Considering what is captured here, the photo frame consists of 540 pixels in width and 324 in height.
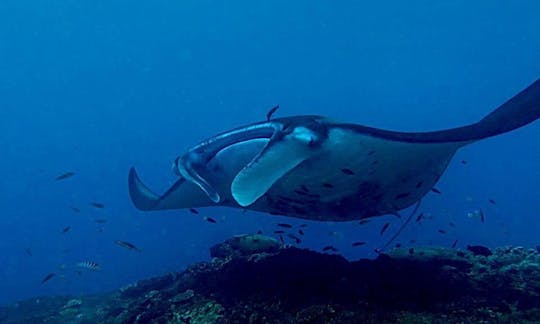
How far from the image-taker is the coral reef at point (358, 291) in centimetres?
393

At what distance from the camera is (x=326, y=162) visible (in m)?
4.35

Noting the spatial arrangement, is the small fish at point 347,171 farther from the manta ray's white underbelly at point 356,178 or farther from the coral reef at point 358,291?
the coral reef at point 358,291

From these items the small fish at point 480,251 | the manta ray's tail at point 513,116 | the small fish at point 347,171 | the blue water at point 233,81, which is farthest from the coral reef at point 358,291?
the blue water at point 233,81

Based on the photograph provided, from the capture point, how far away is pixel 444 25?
7312 cm

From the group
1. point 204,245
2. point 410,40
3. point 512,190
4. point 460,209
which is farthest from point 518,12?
point 204,245

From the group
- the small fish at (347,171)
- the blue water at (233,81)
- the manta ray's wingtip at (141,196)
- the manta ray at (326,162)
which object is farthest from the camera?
the blue water at (233,81)

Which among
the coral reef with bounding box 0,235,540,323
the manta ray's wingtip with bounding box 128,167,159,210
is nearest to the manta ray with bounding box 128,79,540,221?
the coral reef with bounding box 0,235,540,323

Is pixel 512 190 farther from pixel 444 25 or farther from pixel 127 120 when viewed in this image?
pixel 127 120

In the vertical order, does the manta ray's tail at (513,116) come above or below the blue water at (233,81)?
below

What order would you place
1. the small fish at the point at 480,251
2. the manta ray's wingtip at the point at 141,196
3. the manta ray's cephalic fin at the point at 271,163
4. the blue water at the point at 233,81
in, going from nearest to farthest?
the manta ray's cephalic fin at the point at 271,163
the small fish at the point at 480,251
the manta ray's wingtip at the point at 141,196
the blue water at the point at 233,81

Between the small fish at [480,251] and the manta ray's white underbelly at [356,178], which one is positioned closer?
the manta ray's white underbelly at [356,178]

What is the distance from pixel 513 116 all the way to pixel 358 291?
2.57 metres

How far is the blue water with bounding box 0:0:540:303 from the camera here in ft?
227

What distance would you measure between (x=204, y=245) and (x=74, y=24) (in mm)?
66711
